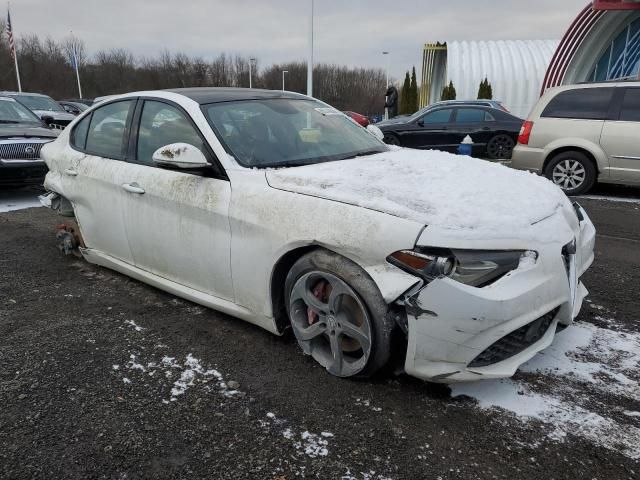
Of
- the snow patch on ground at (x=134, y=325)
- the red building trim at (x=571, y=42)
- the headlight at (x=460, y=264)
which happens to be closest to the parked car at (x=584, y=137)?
the headlight at (x=460, y=264)

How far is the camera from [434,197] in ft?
8.04

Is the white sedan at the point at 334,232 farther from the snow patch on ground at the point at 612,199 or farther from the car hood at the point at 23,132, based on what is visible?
the snow patch on ground at the point at 612,199

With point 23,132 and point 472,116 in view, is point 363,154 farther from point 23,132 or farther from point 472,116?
point 472,116

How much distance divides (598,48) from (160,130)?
993 inches

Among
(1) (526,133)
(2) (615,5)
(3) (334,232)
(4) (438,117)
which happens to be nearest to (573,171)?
(1) (526,133)

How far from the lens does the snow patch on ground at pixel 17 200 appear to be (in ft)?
23.2

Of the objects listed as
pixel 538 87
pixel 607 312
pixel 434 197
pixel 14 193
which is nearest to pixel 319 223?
pixel 434 197

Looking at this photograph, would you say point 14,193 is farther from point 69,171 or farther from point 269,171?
point 269,171

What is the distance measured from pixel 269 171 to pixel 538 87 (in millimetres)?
32790

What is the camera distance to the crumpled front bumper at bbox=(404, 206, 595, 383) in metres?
2.16

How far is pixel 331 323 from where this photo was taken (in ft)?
8.48

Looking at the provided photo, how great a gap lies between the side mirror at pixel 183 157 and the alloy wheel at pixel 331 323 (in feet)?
3.18

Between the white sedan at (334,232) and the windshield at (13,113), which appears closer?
the white sedan at (334,232)

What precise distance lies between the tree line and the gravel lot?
174 ft
